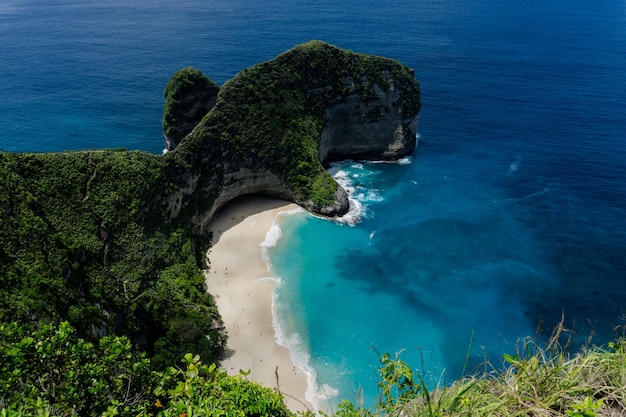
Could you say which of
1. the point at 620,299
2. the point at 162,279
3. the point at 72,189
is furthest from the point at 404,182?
the point at 72,189

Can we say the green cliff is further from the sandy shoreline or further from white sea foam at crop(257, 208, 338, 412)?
white sea foam at crop(257, 208, 338, 412)

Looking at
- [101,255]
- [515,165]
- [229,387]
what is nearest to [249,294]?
[101,255]

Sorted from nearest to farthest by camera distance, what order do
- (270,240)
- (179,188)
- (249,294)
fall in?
(249,294) < (179,188) < (270,240)

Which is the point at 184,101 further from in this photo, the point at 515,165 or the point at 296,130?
the point at 515,165

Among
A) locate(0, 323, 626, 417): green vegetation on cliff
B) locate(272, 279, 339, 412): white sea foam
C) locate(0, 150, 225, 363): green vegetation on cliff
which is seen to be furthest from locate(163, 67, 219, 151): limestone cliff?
locate(0, 323, 626, 417): green vegetation on cliff

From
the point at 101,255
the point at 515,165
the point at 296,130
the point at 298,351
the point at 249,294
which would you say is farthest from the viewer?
the point at 515,165

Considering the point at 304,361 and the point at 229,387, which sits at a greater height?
the point at 229,387

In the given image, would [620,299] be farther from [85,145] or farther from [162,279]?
[85,145]
